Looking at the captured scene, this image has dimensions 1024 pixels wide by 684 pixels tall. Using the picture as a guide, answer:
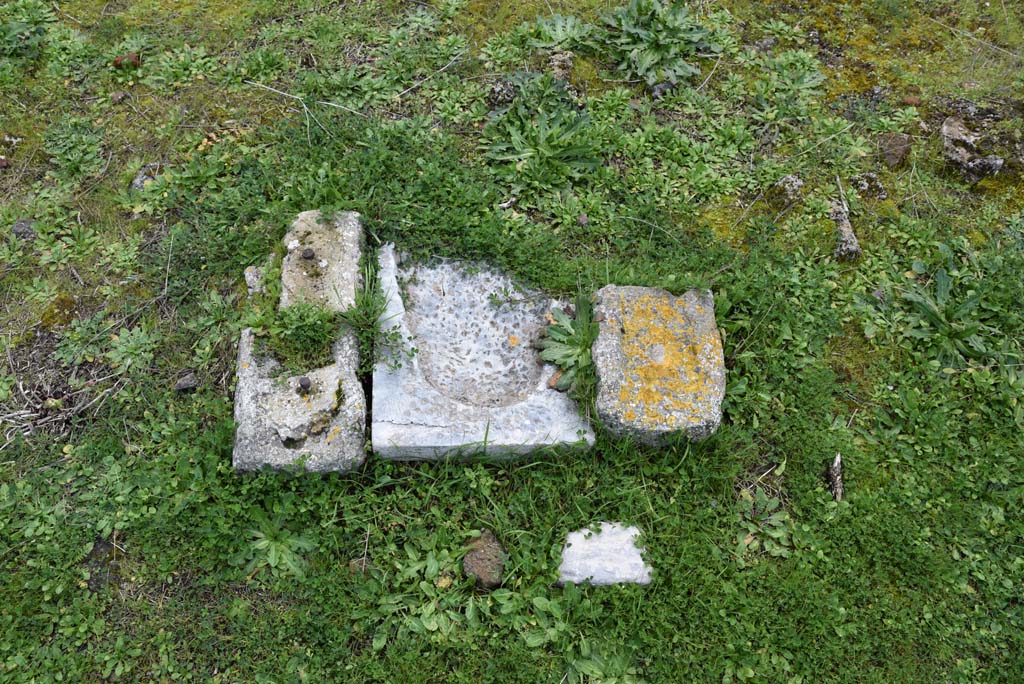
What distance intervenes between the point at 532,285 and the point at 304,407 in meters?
1.63

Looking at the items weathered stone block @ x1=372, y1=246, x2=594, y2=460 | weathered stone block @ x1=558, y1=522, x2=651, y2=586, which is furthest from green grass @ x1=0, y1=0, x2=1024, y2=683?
weathered stone block @ x1=372, y1=246, x2=594, y2=460

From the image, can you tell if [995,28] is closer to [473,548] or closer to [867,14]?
[867,14]

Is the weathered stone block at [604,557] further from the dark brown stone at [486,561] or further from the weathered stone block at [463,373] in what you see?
the weathered stone block at [463,373]

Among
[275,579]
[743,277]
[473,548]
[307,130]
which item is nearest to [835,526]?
[743,277]

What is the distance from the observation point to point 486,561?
3646 millimetres

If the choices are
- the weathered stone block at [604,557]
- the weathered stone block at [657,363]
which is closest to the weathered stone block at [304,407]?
the weathered stone block at [604,557]

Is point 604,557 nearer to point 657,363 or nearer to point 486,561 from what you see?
point 486,561

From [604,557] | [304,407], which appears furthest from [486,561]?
[304,407]

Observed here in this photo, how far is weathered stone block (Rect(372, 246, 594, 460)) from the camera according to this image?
3805 millimetres

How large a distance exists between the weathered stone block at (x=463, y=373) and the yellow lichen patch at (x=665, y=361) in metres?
0.35

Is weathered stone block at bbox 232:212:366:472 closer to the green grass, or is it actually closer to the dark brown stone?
the green grass

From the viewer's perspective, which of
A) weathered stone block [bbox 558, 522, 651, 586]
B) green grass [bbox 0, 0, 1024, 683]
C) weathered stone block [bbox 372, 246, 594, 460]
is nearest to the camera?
green grass [bbox 0, 0, 1024, 683]

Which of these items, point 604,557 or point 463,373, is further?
point 463,373

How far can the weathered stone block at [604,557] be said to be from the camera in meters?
3.62
